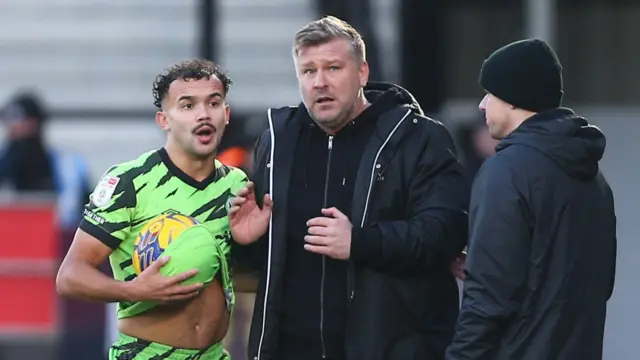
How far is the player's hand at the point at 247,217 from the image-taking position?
496 cm

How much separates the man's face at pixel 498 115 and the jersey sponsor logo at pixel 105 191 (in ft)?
4.12

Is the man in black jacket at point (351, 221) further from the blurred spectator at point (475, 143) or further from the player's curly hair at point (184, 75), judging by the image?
the blurred spectator at point (475, 143)

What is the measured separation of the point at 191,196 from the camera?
499 centimetres

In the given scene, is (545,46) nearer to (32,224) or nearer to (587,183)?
(587,183)

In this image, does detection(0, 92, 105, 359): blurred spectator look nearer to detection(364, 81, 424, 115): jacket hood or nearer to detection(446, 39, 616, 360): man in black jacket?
detection(364, 81, 424, 115): jacket hood

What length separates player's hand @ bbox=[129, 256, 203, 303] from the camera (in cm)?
473

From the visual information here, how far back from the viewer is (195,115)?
4.93 meters

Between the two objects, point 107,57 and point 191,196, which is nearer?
point 191,196

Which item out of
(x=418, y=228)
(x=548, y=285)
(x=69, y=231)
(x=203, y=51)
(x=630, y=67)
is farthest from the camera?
(x=630, y=67)

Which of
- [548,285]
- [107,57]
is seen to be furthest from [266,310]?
[107,57]

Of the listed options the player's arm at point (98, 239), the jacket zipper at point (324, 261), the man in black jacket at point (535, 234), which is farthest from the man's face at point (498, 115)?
the player's arm at point (98, 239)

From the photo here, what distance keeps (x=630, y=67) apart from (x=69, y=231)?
5.53m

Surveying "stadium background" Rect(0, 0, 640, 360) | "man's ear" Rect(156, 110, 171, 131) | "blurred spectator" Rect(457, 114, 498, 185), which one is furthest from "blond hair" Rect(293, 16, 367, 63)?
"stadium background" Rect(0, 0, 640, 360)

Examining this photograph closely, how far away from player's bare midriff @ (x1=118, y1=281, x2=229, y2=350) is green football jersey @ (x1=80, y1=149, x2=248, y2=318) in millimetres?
69
